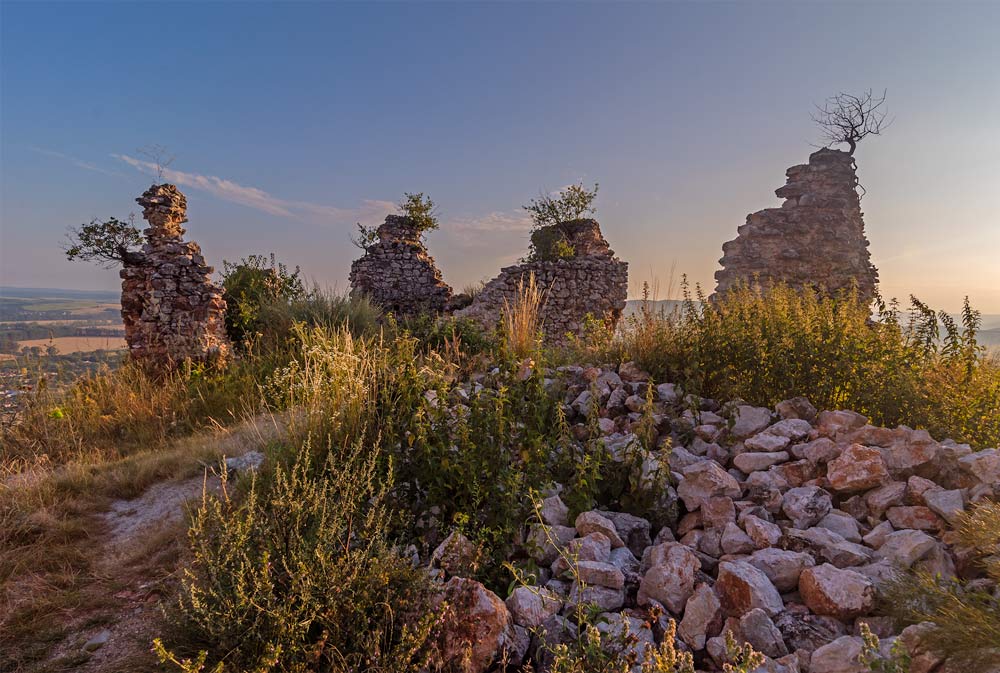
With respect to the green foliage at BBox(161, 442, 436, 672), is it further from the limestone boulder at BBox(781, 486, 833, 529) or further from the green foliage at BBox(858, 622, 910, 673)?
the limestone boulder at BBox(781, 486, 833, 529)

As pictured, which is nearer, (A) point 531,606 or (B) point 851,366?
(A) point 531,606

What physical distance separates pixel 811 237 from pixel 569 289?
613cm

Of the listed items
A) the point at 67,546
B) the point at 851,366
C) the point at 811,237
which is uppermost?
the point at 811,237

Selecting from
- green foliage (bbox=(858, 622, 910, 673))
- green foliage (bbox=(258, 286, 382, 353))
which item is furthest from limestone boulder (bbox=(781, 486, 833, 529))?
green foliage (bbox=(258, 286, 382, 353))

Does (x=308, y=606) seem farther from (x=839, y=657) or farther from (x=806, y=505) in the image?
(x=806, y=505)

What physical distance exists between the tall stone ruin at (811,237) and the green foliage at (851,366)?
862cm

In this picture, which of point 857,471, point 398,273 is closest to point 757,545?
point 857,471

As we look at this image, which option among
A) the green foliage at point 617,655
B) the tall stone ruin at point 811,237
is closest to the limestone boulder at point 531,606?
the green foliage at point 617,655

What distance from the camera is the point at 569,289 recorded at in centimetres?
1483

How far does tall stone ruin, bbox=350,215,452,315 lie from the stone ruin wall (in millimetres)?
1374

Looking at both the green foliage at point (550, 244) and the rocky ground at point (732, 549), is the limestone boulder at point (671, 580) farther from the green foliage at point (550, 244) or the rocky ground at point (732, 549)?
the green foliage at point (550, 244)

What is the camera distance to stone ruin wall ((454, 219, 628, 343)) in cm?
1450

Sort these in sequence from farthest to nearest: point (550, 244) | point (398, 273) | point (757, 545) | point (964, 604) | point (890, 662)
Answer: point (550, 244), point (398, 273), point (757, 545), point (964, 604), point (890, 662)

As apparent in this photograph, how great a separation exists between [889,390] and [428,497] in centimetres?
347
